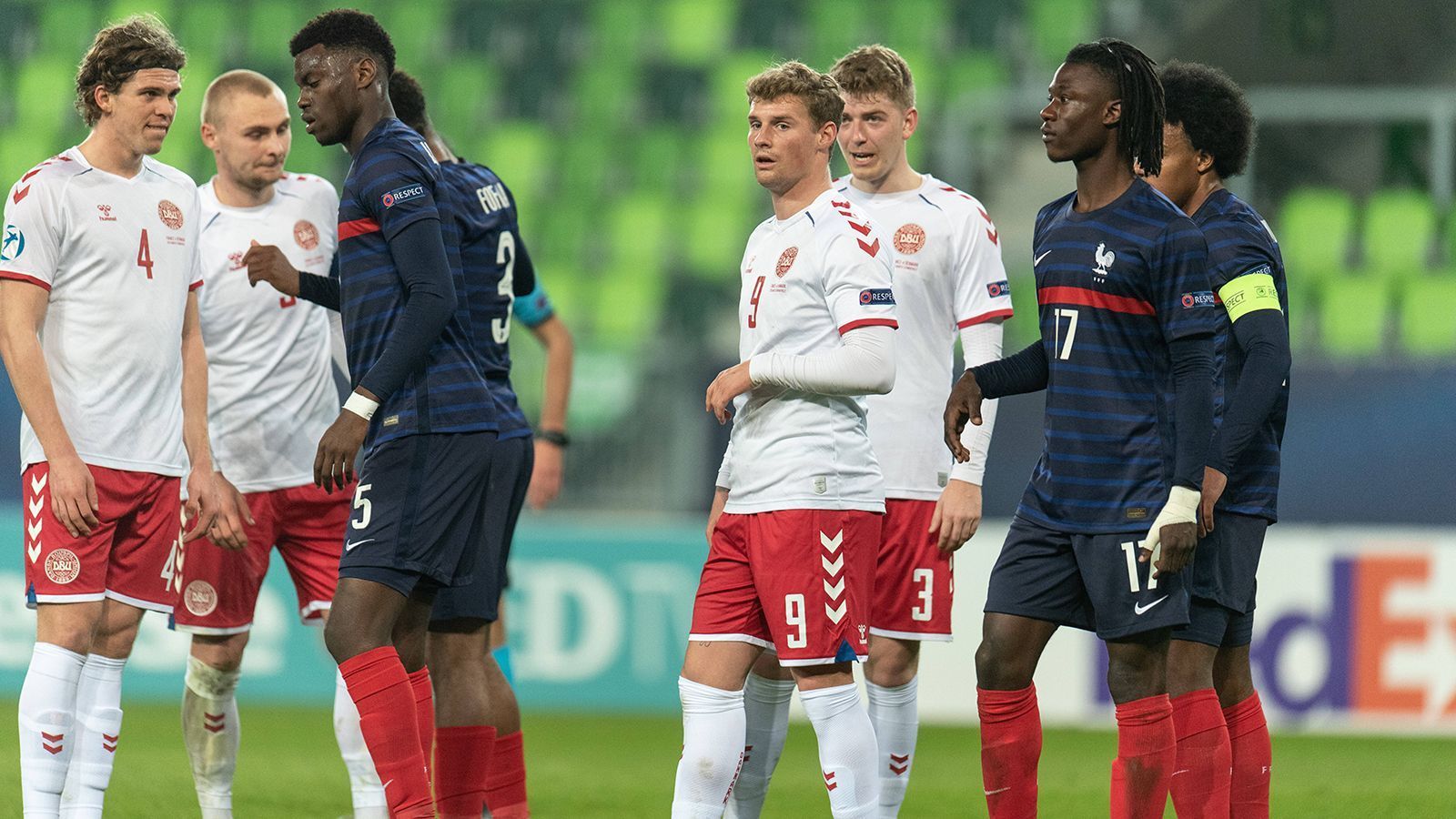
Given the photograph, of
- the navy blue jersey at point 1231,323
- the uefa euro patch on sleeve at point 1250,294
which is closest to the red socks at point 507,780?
the navy blue jersey at point 1231,323

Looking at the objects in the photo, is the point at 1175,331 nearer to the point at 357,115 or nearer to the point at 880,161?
the point at 880,161

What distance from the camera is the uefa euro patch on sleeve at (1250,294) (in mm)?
4602

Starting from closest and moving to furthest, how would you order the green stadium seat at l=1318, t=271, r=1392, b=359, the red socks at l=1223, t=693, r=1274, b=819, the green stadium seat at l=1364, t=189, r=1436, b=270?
the red socks at l=1223, t=693, r=1274, b=819 < the green stadium seat at l=1318, t=271, r=1392, b=359 < the green stadium seat at l=1364, t=189, r=1436, b=270

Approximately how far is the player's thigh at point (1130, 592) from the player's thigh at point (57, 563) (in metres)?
2.58

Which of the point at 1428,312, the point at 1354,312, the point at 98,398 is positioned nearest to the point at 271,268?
the point at 98,398

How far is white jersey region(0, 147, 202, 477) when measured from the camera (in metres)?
4.62

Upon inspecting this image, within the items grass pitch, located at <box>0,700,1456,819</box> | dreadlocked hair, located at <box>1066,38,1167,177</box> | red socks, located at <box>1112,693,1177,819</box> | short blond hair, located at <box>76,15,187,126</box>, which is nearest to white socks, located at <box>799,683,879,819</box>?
red socks, located at <box>1112,693,1177,819</box>

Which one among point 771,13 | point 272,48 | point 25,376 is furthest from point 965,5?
point 25,376

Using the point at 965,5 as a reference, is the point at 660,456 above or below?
below

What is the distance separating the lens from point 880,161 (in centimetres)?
538

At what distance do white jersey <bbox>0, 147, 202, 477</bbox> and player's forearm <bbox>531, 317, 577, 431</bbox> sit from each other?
59.6 inches

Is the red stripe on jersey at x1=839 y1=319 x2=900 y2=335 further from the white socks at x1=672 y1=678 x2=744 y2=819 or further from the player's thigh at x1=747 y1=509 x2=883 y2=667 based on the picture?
the white socks at x1=672 y1=678 x2=744 y2=819

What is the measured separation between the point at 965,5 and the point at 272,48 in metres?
5.50

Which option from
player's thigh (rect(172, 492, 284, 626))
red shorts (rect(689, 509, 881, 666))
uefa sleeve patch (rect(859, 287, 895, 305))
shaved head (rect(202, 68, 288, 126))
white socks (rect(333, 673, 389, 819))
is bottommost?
white socks (rect(333, 673, 389, 819))
